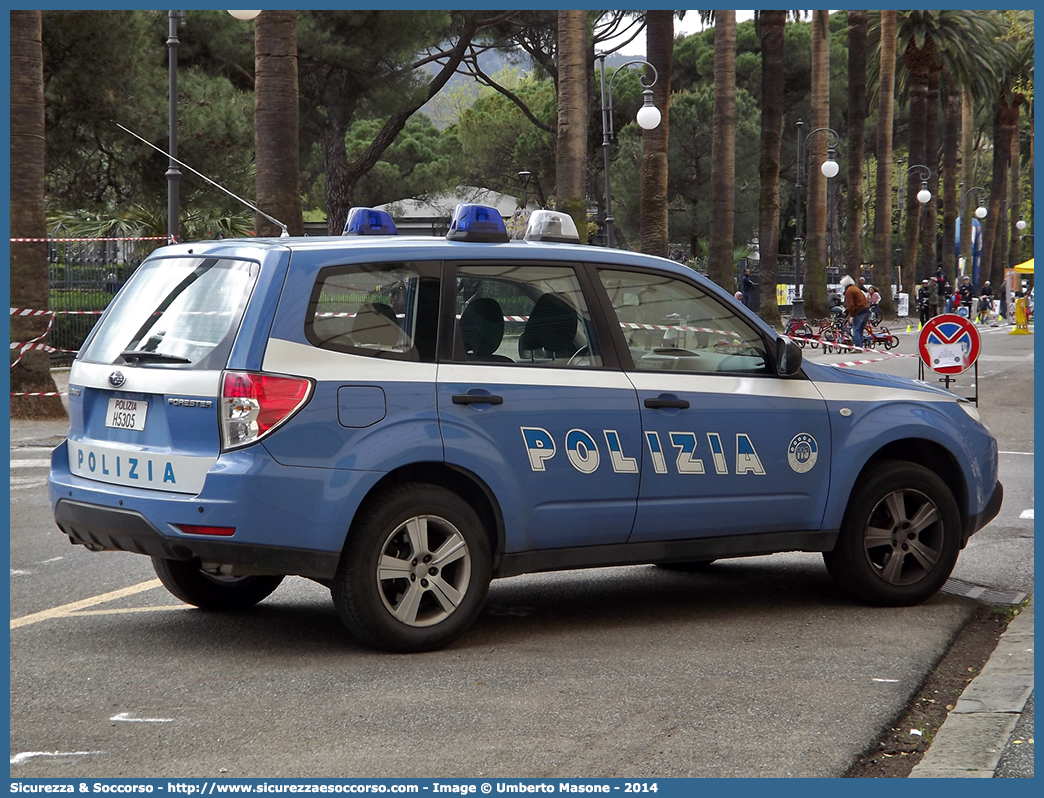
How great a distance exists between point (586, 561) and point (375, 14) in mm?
30874

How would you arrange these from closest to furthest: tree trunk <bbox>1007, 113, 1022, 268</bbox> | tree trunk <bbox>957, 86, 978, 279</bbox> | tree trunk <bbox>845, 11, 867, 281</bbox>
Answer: tree trunk <bbox>845, 11, 867, 281</bbox>, tree trunk <bbox>957, 86, 978, 279</bbox>, tree trunk <bbox>1007, 113, 1022, 268</bbox>

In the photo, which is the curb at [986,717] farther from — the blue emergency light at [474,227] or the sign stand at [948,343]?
the sign stand at [948,343]

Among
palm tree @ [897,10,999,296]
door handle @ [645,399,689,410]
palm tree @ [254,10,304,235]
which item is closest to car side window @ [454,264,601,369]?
door handle @ [645,399,689,410]

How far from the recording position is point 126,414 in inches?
230

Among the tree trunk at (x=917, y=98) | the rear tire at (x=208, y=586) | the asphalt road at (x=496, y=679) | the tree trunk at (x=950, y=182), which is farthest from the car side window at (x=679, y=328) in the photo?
the tree trunk at (x=950, y=182)

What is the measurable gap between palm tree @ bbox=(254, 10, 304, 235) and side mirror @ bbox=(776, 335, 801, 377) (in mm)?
9603

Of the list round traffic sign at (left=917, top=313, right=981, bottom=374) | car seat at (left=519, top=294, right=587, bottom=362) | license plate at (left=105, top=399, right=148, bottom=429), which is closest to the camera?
license plate at (left=105, top=399, right=148, bottom=429)

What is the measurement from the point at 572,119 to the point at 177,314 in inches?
695

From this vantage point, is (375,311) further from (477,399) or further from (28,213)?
(28,213)

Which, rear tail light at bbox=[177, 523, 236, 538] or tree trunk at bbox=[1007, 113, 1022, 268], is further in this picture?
tree trunk at bbox=[1007, 113, 1022, 268]

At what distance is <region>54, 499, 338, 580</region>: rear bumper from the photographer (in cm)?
546

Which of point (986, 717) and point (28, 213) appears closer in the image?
point (986, 717)

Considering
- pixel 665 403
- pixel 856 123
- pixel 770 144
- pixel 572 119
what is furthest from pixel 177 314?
pixel 856 123

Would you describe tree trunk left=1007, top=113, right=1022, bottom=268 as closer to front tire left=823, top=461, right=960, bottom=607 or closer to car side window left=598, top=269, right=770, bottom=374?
front tire left=823, top=461, right=960, bottom=607
